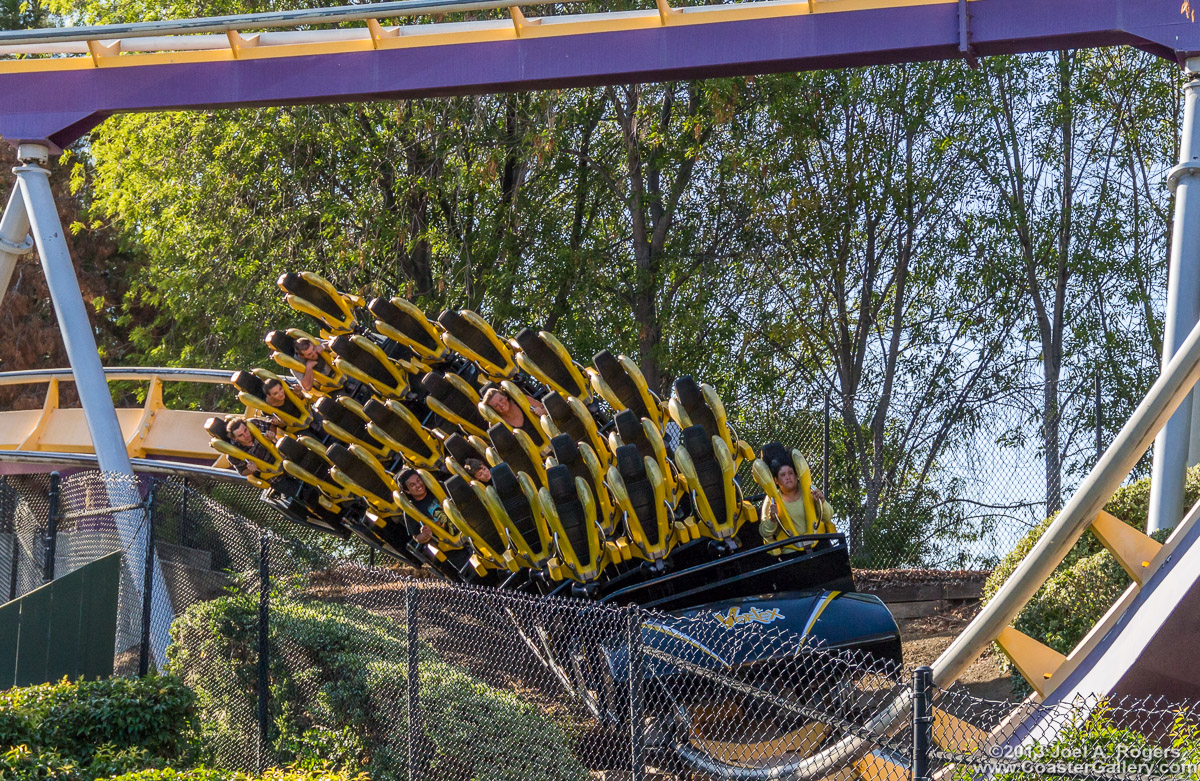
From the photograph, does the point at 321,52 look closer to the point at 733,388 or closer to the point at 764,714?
the point at 764,714

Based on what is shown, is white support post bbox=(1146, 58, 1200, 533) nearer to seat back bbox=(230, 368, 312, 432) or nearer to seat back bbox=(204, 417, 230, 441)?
seat back bbox=(230, 368, 312, 432)

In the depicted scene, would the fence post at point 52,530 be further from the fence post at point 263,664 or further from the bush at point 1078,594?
the bush at point 1078,594

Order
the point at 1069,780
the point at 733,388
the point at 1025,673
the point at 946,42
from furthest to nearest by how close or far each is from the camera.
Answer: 1. the point at 733,388
2. the point at 946,42
3. the point at 1025,673
4. the point at 1069,780

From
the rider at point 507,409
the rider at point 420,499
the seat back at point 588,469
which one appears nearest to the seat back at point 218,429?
the rider at point 420,499

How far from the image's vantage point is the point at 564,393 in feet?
31.0

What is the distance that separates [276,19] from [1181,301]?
21.6 feet

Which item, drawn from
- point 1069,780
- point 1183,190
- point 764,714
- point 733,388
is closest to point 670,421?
point 764,714

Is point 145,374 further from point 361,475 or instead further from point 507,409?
point 507,409

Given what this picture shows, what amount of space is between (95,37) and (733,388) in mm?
9546

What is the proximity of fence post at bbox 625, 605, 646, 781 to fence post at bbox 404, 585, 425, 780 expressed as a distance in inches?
48.4

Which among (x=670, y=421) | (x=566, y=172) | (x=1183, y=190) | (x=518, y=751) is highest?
(x=566, y=172)

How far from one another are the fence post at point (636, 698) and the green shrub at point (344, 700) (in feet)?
2.82

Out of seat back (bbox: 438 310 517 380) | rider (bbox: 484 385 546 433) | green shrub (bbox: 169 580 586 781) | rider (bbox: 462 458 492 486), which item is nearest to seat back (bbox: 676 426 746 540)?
rider (bbox: 462 458 492 486)

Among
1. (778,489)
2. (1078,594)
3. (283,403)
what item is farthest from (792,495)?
(283,403)
